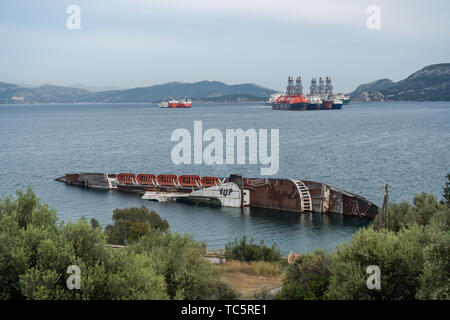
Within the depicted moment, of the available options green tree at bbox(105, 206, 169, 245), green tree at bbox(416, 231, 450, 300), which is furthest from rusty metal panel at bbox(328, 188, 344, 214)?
green tree at bbox(416, 231, 450, 300)

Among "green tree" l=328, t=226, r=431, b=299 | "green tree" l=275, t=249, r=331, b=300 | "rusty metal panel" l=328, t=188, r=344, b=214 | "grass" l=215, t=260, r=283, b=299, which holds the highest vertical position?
"green tree" l=328, t=226, r=431, b=299

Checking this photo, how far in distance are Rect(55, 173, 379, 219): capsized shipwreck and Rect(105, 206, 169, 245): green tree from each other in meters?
15.0

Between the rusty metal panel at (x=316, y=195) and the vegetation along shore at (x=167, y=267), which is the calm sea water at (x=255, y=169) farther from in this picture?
the vegetation along shore at (x=167, y=267)

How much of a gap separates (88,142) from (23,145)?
13884mm

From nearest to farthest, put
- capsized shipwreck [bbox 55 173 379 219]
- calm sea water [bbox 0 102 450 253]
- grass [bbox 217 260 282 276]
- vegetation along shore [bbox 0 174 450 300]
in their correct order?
1. vegetation along shore [bbox 0 174 450 300]
2. grass [bbox 217 260 282 276]
3. calm sea water [bbox 0 102 450 253]
4. capsized shipwreck [bbox 55 173 379 219]

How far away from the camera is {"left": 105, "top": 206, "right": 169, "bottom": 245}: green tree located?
28.9 meters

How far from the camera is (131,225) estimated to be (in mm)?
30109

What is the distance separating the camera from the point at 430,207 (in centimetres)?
2923

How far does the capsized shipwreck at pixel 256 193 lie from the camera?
140 ft

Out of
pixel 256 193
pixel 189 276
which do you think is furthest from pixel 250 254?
pixel 256 193

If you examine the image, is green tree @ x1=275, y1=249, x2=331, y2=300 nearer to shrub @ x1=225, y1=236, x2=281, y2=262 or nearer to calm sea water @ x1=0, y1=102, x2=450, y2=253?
calm sea water @ x1=0, y1=102, x2=450, y2=253

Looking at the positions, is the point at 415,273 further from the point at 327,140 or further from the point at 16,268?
the point at 327,140

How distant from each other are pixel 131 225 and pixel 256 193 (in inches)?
738
